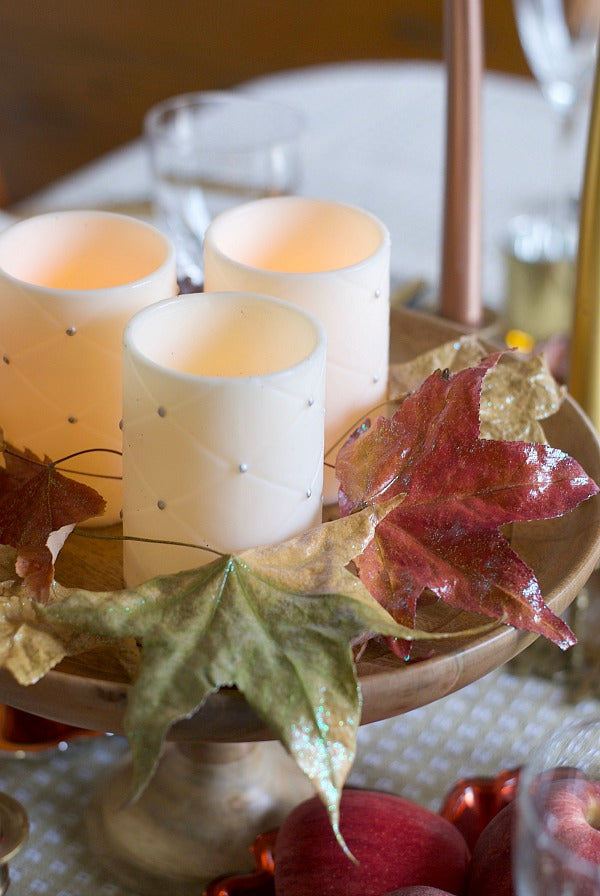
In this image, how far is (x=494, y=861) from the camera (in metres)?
0.38

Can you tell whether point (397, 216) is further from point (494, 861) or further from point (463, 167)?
point (494, 861)

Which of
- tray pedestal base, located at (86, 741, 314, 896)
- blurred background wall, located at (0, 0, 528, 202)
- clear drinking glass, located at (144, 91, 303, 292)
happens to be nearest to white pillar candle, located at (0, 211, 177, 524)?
tray pedestal base, located at (86, 741, 314, 896)

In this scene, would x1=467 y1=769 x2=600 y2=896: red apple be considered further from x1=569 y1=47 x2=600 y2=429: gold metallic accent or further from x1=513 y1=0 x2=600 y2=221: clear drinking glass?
x1=513 y1=0 x2=600 y2=221: clear drinking glass

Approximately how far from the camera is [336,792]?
29 cm

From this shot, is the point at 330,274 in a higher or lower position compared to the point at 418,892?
higher

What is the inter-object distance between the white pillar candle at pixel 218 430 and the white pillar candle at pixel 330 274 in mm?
31

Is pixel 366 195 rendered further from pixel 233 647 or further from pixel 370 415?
pixel 233 647

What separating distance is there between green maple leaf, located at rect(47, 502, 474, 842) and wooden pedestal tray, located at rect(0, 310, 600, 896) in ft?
0.05

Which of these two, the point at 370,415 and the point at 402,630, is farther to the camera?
the point at 370,415

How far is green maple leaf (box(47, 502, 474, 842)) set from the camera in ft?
0.98

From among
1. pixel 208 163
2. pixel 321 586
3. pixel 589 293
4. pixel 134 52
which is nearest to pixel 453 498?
pixel 321 586

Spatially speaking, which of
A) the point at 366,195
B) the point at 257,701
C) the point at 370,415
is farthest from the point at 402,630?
the point at 366,195

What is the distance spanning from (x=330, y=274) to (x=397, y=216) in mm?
503

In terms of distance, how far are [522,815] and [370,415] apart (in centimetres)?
20
